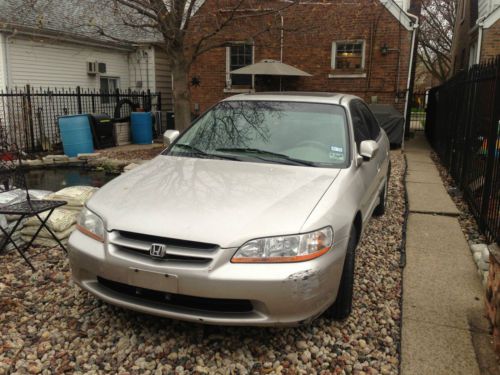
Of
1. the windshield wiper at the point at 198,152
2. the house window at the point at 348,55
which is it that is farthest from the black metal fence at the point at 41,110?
the windshield wiper at the point at 198,152

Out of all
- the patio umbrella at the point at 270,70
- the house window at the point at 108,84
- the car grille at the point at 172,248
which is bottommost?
the car grille at the point at 172,248

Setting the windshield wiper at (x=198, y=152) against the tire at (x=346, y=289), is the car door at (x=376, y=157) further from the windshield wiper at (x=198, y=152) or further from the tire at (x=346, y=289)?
the windshield wiper at (x=198, y=152)

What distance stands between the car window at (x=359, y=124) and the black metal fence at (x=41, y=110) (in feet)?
27.3

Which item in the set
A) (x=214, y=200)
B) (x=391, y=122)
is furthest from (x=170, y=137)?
(x=391, y=122)

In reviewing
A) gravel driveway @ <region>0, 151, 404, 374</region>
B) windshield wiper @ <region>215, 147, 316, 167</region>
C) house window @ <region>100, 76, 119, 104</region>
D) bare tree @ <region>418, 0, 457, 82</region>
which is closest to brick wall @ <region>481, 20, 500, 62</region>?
windshield wiper @ <region>215, 147, 316, 167</region>

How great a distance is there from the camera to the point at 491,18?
12367 millimetres

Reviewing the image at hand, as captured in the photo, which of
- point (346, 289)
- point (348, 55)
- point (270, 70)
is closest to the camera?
point (346, 289)

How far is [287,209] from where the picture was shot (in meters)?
2.79

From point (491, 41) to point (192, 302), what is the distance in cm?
1301

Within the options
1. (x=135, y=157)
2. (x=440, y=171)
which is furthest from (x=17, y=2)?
(x=440, y=171)

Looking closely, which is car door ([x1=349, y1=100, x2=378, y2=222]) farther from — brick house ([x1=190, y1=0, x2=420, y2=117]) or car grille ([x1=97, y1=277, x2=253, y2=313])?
brick house ([x1=190, y1=0, x2=420, y2=117])

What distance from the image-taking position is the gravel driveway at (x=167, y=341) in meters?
2.74

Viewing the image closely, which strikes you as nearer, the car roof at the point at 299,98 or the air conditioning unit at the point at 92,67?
the car roof at the point at 299,98

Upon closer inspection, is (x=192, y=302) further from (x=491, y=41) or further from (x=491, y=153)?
(x=491, y=41)
